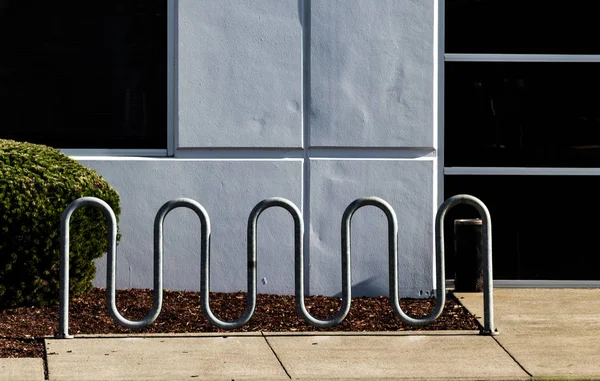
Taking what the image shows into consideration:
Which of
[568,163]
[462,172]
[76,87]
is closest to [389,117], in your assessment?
[462,172]

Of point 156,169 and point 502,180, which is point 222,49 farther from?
point 502,180

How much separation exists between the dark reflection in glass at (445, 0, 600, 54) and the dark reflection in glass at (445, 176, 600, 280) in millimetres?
1145

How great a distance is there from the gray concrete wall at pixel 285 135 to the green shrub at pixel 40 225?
861 millimetres

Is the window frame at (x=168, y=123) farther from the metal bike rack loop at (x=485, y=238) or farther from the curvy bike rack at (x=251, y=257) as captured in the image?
the metal bike rack loop at (x=485, y=238)

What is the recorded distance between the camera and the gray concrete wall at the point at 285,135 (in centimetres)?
954

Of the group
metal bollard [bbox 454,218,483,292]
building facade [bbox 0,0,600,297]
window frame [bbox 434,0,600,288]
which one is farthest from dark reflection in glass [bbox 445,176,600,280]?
building facade [bbox 0,0,600,297]

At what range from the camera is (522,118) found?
33.2 ft

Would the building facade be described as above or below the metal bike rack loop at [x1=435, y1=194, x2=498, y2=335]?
above

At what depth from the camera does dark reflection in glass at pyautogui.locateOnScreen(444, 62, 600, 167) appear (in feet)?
33.1

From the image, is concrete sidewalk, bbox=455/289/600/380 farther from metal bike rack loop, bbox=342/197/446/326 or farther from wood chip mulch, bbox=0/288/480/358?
metal bike rack loop, bbox=342/197/446/326

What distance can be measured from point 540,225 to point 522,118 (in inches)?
38.1

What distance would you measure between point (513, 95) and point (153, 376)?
475 centimetres

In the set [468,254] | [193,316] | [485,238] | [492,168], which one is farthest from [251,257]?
[492,168]

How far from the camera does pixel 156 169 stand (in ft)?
31.2
